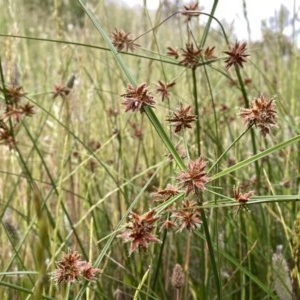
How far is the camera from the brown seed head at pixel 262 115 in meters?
0.55

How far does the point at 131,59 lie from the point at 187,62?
91.1 inches

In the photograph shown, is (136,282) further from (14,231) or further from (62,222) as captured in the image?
(62,222)

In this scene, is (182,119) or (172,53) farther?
(172,53)

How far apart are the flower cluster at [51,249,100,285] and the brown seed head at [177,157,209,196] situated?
0.40ft

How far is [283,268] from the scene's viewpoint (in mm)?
880

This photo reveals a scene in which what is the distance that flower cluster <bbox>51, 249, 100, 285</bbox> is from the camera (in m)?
0.52

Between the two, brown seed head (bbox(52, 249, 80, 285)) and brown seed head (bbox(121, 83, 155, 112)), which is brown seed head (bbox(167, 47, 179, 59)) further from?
brown seed head (bbox(52, 249, 80, 285))

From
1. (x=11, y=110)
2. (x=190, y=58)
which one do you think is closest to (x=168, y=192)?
(x=190, y=58)

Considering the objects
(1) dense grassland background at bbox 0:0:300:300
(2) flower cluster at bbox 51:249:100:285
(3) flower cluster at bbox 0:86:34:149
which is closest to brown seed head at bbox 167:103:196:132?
(1) dense grassland background at bbox 0:0:300:300

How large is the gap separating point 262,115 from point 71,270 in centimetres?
23

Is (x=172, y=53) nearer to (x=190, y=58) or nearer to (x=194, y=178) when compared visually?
(x=190, y=58)

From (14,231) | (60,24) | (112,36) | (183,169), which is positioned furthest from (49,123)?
(183,169)

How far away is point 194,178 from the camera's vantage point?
1.67ft

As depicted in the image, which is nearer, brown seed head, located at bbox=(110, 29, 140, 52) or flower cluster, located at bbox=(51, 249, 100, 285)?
flower cluster, located at bbox=(51, 249, 100, 285)
